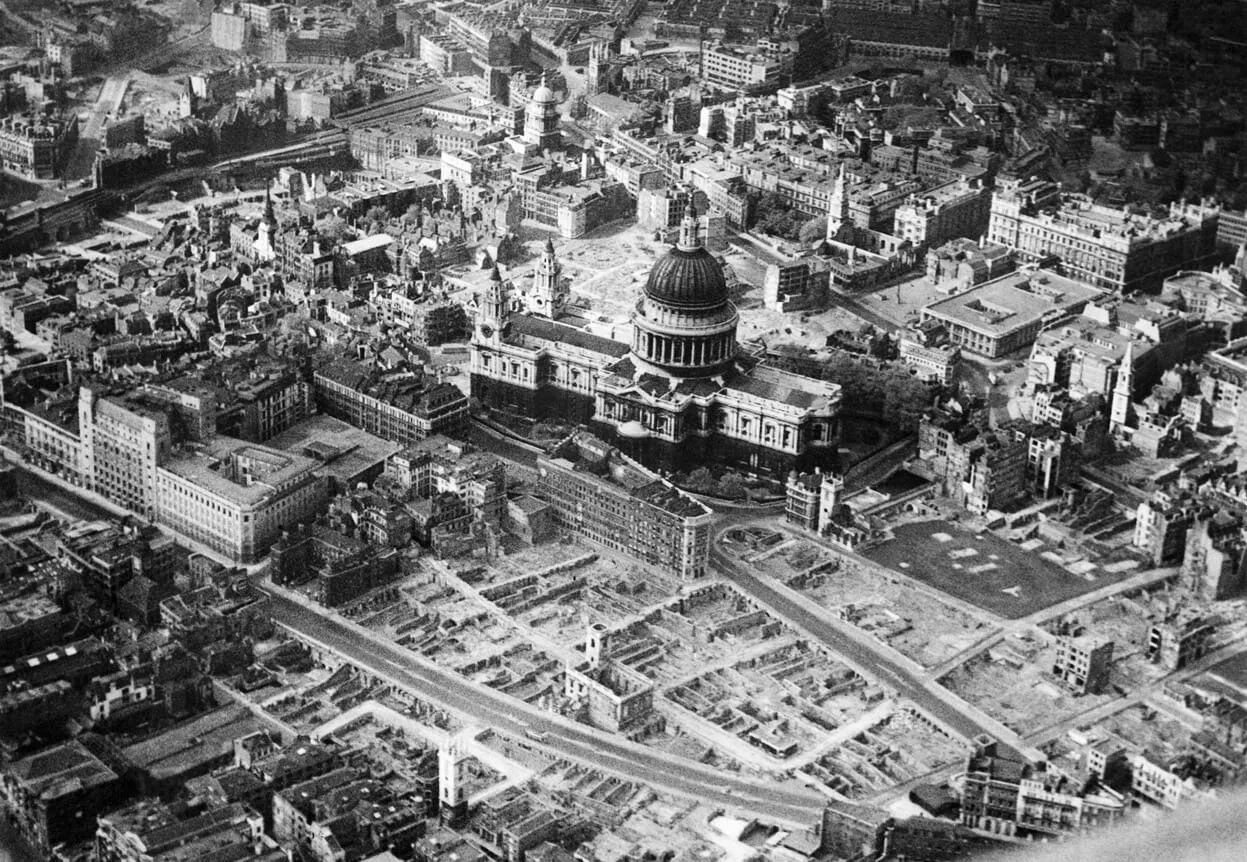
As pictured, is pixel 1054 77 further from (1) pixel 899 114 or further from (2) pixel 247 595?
(2) pixel 247 595

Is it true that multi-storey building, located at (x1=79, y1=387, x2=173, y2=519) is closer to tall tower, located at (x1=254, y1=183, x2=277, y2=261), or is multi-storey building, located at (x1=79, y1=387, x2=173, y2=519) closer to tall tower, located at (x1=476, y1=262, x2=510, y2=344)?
tall tower, located at (x1=476, y1=262, x2=510, y2=344)

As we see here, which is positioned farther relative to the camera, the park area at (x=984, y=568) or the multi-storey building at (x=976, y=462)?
the multi-storey building at (x=976, y=462)

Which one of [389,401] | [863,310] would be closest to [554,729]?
[389,401]

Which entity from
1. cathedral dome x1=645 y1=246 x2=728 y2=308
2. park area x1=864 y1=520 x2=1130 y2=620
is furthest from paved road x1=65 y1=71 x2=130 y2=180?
park area x1=864 y1=520 x2=1130 y2=620

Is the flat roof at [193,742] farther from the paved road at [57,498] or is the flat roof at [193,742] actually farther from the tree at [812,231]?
the tree at [812,231]

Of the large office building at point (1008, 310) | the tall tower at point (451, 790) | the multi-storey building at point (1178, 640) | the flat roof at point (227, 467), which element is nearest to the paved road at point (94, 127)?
the flat roof at point (227, 467)

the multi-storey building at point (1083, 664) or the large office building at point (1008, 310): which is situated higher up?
the large office building at point (1008, 310)

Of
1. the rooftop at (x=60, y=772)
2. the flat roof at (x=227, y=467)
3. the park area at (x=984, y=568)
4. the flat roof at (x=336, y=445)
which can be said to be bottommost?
the park area at (x=984, y=568)
